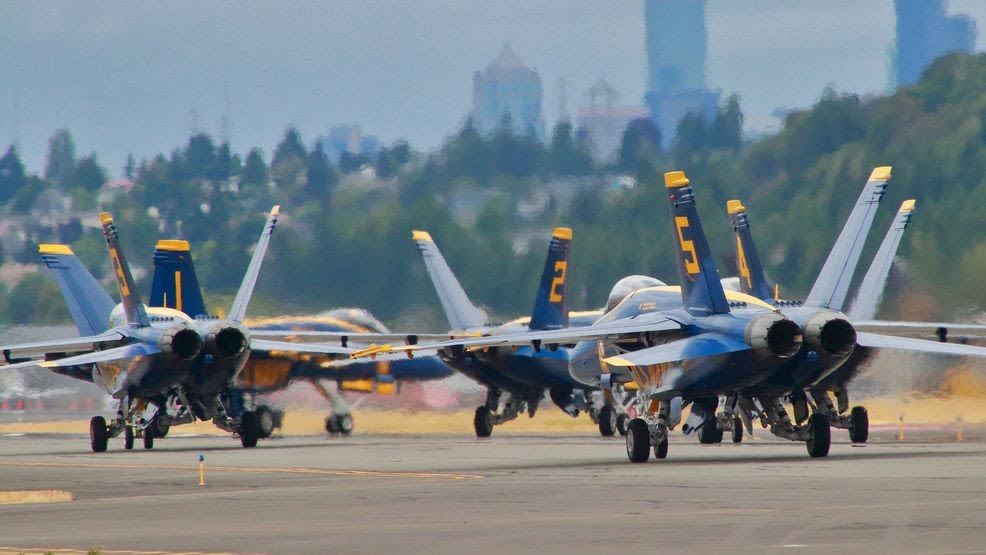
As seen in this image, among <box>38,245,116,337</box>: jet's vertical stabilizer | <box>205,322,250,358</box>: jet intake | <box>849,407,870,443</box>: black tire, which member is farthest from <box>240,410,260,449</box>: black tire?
<box>849,407,870,443</box>: black tire

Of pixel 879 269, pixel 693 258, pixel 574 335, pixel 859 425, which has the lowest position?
pixel 859 425

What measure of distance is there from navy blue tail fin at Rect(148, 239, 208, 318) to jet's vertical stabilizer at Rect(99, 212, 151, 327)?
5.25 feet

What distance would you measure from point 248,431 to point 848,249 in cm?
1490

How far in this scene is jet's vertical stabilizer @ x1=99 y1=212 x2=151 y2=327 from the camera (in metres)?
37.4

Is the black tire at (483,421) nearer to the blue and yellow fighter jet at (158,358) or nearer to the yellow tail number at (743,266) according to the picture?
the blue and yellow fighter jet at (158,358)

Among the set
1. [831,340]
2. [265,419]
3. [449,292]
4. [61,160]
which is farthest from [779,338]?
[61,160]

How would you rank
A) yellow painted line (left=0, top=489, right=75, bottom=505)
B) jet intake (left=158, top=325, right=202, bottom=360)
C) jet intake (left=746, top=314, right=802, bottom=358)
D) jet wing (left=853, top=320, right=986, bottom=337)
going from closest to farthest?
yellow painted line (left=0, top=489, right=75, bottom=505) → jet intake (left=746, top=314, right=802, bottom=358) → jet wing (left=853, top=320, right=986, bottom=337) → jet intake (left=158, top=325, right=202, bottom=360)

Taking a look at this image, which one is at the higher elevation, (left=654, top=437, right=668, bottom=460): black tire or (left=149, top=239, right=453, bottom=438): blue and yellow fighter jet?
(left=149, top=239, right=453, bottom=438): blue and yellow fighter jet

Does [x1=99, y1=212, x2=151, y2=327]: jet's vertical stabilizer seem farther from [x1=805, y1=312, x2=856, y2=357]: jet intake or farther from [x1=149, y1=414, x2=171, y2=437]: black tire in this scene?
[x1=805, y1=312, x2=856, y2=357]: jet intake

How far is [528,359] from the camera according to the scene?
41250mm

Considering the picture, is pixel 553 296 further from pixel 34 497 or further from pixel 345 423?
→ pixel 34 497

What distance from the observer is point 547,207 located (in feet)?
167

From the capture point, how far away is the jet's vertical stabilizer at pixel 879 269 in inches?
1334

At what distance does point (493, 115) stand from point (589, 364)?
90.2 feet
